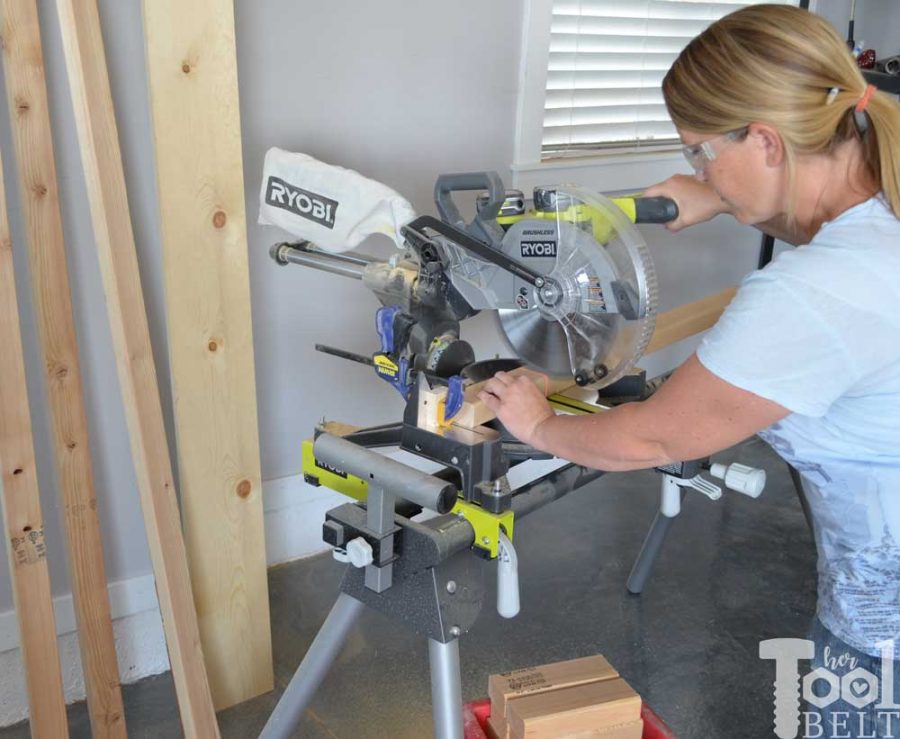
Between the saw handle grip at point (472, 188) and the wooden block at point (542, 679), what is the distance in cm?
80

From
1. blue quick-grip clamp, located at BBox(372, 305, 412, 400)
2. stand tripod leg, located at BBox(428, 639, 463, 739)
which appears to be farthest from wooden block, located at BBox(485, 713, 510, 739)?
blue quick-grip clamp, located at BBox(372, 305, 412, 400)

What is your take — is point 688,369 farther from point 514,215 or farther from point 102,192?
point 102,192

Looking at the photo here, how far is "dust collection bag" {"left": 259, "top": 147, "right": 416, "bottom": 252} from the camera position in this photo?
4.97 ft

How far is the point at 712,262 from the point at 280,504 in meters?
1.91

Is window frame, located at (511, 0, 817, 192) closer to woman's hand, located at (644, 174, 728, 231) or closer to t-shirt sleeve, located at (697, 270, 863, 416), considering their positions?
woman's hand, located at (644, 174, 728, 231)

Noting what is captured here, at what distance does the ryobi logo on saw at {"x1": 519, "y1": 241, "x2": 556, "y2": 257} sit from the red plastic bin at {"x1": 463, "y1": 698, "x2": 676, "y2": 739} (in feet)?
2.71

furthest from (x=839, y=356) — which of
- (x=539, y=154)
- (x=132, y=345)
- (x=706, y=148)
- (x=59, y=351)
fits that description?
(x=539, y=154)

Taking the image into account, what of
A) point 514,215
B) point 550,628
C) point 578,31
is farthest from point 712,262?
point 514,215

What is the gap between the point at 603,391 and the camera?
157 cm

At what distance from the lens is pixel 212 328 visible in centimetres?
185

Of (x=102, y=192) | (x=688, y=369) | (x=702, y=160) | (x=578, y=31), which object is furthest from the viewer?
(x=578, y=31)

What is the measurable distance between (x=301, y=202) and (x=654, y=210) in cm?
59

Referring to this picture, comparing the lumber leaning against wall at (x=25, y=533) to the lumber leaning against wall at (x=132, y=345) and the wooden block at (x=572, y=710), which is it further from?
the wooden block at (x=572, y=710)

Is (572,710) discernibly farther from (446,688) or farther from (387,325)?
(387,325)
